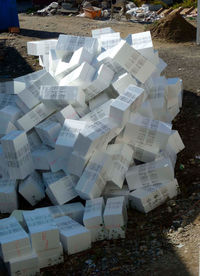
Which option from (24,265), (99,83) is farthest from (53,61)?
(24,265)

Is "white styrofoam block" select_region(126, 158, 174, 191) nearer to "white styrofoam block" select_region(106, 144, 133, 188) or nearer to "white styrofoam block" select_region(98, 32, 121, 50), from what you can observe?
"white styrofoam block" select_region(106, 144, 133, 188)

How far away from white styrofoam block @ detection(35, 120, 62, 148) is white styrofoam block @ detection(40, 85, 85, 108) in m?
0.30

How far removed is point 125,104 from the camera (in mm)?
5301

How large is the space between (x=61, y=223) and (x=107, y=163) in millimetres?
928

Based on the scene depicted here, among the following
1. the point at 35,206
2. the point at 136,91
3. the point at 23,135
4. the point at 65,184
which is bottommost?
the point at 35,206

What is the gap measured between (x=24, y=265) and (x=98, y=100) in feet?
8.79

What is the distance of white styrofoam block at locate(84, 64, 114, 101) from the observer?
5992mm

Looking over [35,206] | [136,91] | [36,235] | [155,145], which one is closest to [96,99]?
[136,91]

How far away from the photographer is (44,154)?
5480 millimetres

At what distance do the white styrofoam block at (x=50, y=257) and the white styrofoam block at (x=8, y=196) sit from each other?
115cm

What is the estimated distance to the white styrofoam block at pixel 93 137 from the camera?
4992mm

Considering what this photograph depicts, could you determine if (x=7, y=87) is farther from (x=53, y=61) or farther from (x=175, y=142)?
(x=175, y=142)

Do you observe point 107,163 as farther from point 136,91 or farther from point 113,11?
point 113,11

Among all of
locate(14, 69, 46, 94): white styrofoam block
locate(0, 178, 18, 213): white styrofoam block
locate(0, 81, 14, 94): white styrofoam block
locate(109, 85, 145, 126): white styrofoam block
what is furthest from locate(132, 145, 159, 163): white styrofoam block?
locate(0, 81, 14, 94): white styrofoam block
